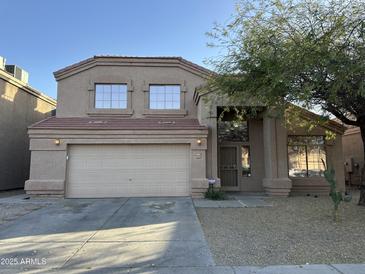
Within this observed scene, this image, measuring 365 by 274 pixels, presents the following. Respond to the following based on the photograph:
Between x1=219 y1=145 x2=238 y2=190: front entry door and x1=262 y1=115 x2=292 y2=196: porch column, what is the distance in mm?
1817

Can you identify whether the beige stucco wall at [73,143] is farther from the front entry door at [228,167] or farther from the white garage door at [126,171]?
the front entry door at [228,167]

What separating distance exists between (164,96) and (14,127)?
8.61 metres

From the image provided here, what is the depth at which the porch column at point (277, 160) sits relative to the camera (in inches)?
554

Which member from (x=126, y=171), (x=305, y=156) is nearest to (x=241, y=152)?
(x=305, y=156)

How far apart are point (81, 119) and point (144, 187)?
470 cm

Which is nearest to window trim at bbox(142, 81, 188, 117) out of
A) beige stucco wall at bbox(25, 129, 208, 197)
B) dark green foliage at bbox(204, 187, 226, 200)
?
beige stucco wall at bbox(25, 129, 208, 197)

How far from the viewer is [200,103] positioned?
14.8 meters

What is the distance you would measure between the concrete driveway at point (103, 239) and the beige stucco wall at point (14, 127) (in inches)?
294

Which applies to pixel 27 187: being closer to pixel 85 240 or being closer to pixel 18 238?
pixel 18 238

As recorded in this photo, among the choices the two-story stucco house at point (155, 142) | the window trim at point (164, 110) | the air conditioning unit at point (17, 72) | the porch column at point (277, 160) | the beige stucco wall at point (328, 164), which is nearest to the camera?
the two-story stucco house at point (155, 142)

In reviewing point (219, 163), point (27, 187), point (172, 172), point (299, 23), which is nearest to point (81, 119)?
point (27, 187)

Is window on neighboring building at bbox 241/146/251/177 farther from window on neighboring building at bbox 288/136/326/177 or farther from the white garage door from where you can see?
the white garage door

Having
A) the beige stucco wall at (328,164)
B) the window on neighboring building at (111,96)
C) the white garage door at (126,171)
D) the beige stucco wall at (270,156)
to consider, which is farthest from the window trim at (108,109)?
the beige stucco wall at (328,164)

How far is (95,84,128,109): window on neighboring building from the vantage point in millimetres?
16156
